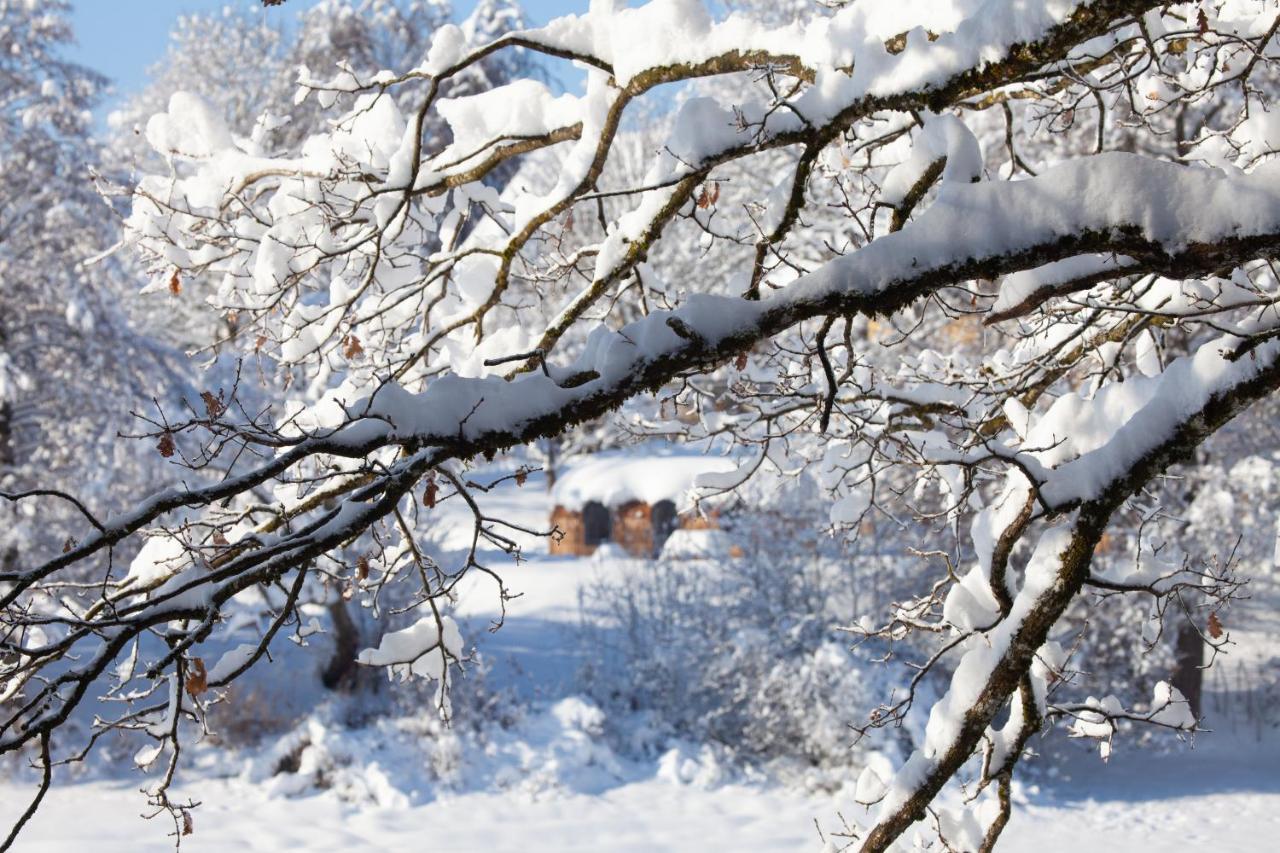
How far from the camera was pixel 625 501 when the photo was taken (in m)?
19.1

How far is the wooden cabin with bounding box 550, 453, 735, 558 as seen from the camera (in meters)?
18.4

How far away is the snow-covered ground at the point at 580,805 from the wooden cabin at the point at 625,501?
Result: 22.0ft

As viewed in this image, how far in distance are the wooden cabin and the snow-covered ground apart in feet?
22.0

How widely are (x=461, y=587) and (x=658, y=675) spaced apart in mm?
4747

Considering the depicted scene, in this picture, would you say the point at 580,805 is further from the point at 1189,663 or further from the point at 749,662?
the point at 1189,663

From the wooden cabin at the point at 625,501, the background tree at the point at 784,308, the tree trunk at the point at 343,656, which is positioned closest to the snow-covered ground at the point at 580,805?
the tree trunk at the point at 343,656

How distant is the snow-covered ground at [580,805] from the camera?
9.04 m

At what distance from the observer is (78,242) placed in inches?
459

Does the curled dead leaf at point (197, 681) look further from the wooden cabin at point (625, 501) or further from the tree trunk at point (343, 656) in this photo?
the wooden cabin at point (625, 501)

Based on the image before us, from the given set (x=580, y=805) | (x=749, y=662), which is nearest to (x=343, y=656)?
(x=580, y=805)

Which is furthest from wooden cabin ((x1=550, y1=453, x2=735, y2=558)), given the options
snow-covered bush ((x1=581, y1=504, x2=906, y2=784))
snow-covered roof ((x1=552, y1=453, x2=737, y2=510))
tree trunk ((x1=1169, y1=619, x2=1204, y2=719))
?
tree trunk ((x1=1169, y1=619, x2=1204, y2=719))

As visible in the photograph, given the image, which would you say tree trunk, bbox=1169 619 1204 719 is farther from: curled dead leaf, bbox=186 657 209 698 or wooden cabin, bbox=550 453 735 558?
curled dead leaf, bbox=186 657 209 698

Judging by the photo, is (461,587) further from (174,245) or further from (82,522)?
(174,245)

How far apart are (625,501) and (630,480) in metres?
0.38
